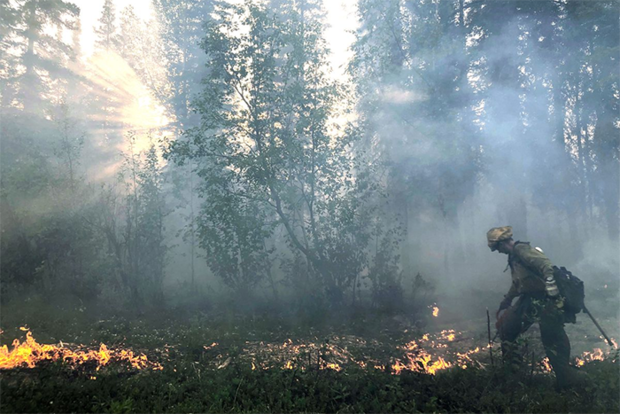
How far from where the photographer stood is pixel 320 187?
12.9 meters

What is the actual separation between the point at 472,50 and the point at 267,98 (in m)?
9.04

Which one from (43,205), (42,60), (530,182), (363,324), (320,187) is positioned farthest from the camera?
(42,60)

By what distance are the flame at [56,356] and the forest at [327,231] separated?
0.21 feet

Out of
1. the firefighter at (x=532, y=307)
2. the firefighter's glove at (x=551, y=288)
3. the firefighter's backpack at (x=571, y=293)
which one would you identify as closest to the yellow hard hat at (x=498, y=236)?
the firefighter at (x=532, y=307)

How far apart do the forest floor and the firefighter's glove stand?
871 mm

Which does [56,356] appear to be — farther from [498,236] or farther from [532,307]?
[532,307]

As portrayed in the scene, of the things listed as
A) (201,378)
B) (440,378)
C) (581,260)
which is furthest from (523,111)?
(201,378)

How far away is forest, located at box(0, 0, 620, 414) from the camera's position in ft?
19.2

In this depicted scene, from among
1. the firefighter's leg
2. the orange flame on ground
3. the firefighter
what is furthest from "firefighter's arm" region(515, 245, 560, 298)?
the orange flame on ground

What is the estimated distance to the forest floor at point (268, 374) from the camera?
4984mm

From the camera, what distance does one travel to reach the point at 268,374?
6.14 meters

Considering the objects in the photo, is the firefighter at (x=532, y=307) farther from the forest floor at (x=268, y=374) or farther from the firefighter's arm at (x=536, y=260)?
the forest floor at (x=268, y=374)

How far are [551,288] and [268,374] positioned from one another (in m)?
4.84

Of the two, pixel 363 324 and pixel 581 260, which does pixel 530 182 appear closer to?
pixel 581 260
